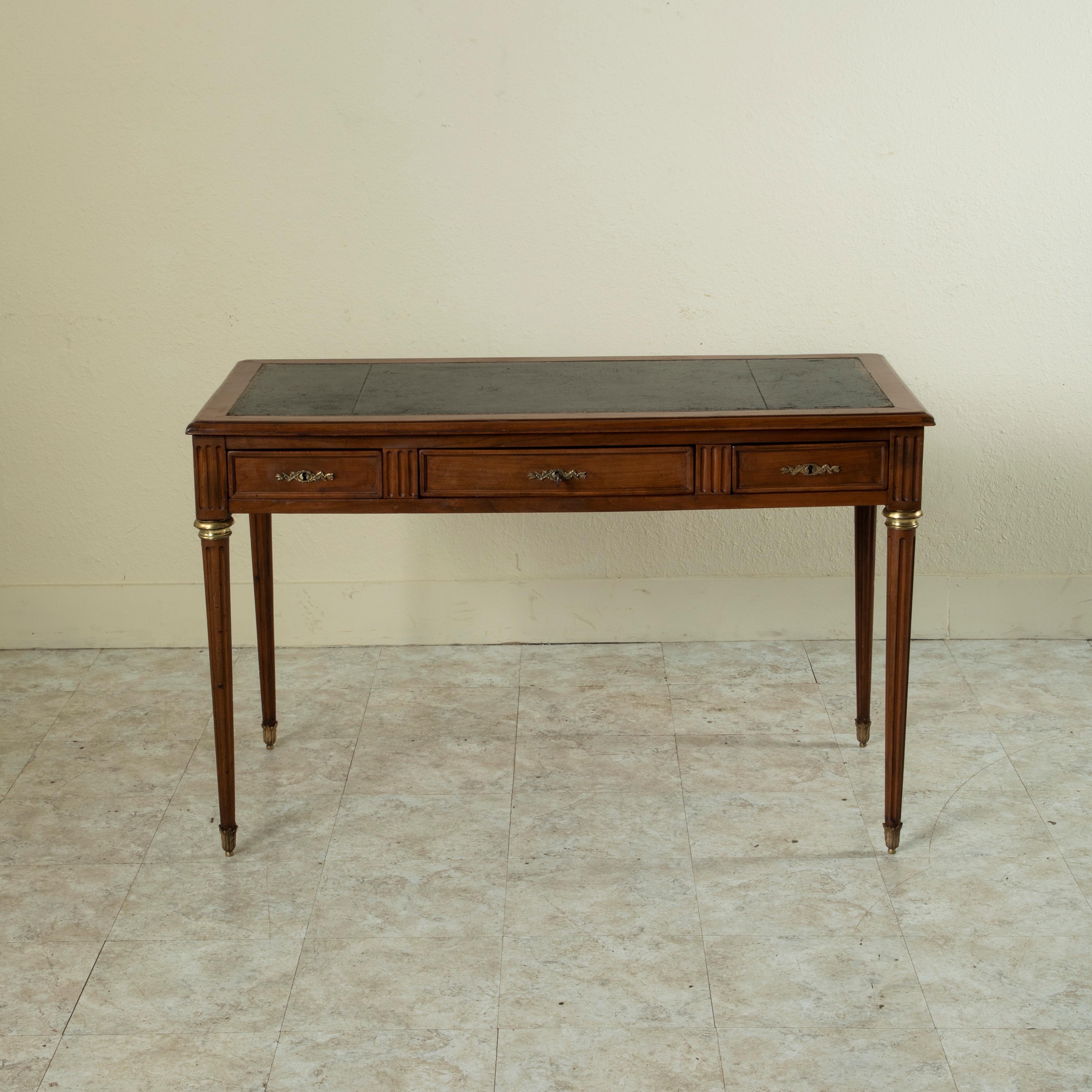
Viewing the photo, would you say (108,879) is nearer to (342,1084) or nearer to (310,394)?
(342,1084)

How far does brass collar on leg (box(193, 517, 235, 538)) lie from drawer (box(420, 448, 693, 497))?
1.25ft

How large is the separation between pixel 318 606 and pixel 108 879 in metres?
1.22

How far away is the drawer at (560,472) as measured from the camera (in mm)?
2467

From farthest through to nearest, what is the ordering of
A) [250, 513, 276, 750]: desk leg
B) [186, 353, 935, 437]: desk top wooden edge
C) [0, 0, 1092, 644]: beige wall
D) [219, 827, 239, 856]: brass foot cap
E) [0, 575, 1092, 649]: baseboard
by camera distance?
[0, 575, 1092, 649]: baseboard < [0, 0, 1092, 644]: beige wall < [250, 513, 276, 750]: desk leg < [219, 827, 239, 856]: brass foot cap < [186, 353, 935, 437]: desk top wooden edge

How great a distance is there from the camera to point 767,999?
7.30ft

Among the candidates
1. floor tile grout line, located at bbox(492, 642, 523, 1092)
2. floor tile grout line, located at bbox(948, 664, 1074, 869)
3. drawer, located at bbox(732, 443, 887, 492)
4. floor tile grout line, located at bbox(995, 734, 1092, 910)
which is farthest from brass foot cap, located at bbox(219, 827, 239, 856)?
floor tile grout line, located at bbox(995, 734, 1092, 910)

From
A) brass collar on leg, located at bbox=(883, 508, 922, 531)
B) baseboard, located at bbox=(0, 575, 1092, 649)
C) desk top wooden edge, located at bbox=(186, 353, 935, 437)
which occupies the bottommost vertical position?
baseboard, located at bbox=(0, 575, 1092, 649)

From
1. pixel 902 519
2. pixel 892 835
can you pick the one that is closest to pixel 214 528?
pixel 902 519

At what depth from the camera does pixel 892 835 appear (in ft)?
8.70

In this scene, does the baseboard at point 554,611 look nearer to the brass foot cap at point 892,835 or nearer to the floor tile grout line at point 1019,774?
the floor tile grout line at point 1019,774

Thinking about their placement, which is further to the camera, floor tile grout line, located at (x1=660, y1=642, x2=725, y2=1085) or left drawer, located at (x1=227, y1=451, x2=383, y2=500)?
left drawer, located at (x1=227, y1=451, x2=383, y2=500)

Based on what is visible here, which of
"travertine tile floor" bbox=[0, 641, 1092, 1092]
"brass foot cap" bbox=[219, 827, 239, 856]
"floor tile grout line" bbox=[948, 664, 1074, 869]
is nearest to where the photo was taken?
"travertine tile floor" bbox=[0, 641, 1092, 1092]

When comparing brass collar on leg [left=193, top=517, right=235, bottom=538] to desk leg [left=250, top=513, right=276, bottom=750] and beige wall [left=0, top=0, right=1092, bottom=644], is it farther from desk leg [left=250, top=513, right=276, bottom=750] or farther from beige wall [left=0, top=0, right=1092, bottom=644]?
beige wall [left=0, top=0, right=1092, bottom=644]

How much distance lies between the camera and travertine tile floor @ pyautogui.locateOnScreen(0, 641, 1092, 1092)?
2.12 metres
